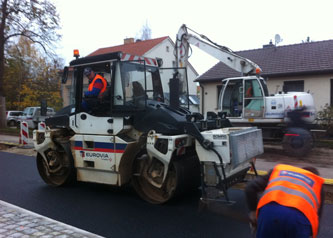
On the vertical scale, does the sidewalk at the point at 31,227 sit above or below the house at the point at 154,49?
below

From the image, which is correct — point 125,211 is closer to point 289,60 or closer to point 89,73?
point 89,73

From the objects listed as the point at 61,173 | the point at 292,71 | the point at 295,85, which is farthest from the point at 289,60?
the point at 61,173

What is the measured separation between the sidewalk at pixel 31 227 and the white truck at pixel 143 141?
1455 mm

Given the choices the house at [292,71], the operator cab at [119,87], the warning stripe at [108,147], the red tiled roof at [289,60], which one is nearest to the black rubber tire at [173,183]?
the warning stripe at [108,147]

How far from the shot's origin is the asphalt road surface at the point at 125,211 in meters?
4.23

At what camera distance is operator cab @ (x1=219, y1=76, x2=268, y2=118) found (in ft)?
36.0

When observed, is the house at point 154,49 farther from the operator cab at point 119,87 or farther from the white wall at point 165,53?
the operator cab at point 119,87

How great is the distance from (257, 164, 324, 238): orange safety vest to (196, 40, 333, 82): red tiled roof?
1501 cm

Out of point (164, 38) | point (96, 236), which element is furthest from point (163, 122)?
point (164, 38)

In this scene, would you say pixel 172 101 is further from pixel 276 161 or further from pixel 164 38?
pixel 164 38

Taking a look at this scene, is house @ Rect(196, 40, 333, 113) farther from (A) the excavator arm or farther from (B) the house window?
(A) the excavator arm

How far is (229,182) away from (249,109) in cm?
691

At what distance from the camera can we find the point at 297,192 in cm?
208

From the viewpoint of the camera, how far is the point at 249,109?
36.9 ft
